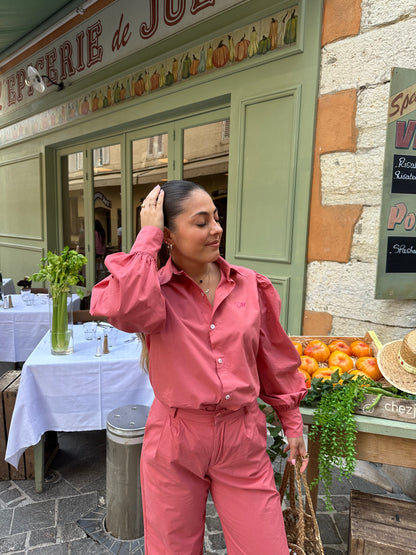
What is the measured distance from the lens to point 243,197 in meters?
4.31

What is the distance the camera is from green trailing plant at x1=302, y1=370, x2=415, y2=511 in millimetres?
1856

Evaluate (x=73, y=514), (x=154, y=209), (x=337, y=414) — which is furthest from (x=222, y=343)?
(x=73, y=514)

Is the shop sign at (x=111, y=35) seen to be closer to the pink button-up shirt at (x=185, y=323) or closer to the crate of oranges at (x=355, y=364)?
the crate of oranges at (x=355, y=364)

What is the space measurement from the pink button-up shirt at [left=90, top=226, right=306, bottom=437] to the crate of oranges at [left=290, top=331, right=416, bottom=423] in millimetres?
686

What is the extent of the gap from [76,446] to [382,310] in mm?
2937

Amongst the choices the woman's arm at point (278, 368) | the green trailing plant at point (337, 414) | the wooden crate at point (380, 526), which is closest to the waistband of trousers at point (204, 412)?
the woman's arm at point (278, 368)

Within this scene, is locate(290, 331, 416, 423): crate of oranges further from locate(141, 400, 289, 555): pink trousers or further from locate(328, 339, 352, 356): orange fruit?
locate(141, 400, 289, 555): pink trousers

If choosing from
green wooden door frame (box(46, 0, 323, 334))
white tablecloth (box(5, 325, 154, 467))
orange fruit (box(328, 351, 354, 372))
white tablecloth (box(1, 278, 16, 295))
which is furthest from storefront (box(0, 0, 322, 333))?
white tablecloth (box(5, 325, 154, 467))

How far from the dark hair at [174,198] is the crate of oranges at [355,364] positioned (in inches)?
42.1

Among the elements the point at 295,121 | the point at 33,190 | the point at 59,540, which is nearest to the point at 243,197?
the point at 295,121

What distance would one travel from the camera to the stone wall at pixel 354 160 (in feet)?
10.8

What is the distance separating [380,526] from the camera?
6.18 feet

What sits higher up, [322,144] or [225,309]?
[322,144]

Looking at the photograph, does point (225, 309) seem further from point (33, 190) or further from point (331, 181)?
point (33, 190)
